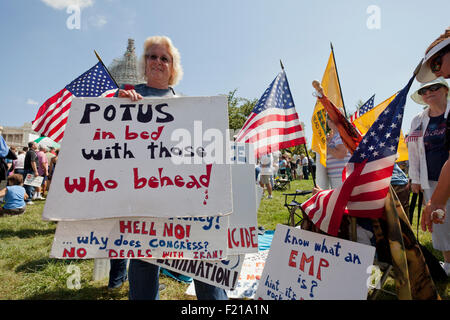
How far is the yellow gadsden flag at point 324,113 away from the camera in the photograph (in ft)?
10.9

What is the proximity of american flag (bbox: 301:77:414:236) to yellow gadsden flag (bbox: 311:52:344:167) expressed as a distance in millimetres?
1463

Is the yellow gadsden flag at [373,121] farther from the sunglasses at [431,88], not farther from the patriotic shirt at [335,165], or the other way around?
the sunglasses at [431,88]

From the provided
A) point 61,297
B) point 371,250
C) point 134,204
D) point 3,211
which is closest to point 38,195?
point 3,211

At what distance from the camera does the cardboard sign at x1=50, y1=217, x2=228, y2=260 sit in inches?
60.1

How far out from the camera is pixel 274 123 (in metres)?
3.21

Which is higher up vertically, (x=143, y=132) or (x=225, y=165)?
(x=143, y=132)

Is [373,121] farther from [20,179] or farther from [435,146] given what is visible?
[20,179]

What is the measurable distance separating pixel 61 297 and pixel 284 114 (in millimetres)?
3330

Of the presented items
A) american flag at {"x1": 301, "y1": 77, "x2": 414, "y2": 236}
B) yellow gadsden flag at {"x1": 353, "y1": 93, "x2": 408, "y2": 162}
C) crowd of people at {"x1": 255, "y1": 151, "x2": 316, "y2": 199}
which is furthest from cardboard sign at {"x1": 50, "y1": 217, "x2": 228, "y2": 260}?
yellow gadsden flag at {"x1": 353, "y1": 93, "x2": 408, "y2": 162}

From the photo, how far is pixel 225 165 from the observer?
5.13 ft

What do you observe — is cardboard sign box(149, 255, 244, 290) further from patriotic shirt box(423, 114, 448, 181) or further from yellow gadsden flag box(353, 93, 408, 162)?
yellow gadsden flag box(353, 93, 408, 162)

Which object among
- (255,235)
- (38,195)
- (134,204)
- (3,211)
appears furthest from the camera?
(38,195)
